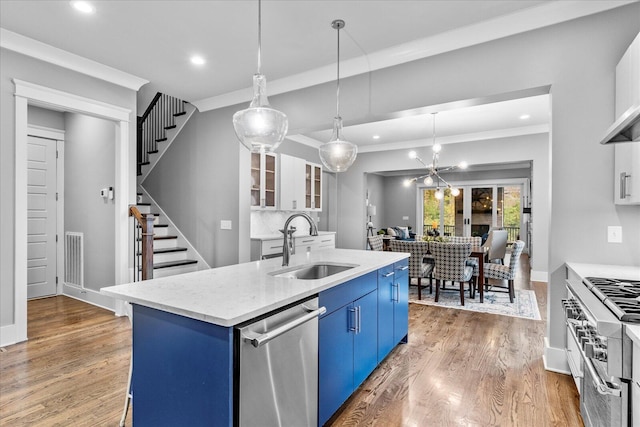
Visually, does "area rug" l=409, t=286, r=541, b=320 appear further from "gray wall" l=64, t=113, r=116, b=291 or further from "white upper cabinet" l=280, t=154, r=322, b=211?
"gray wall" l=64, t=113, r=116, b=291

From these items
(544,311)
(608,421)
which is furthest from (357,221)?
(608,421)

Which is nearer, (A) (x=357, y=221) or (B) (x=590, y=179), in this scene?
(B) (x=590, y=179)

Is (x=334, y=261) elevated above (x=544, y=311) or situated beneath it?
elevated above

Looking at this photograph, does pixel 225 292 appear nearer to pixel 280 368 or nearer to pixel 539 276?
pixel 280 368

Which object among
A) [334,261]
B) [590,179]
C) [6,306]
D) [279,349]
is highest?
[590,179]

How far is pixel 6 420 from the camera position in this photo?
78.7 inches

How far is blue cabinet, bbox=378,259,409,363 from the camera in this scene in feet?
8.54

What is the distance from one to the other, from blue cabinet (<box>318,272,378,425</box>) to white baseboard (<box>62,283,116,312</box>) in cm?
339

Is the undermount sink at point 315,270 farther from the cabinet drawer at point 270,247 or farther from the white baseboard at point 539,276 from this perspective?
the white baseboard at point 539,276

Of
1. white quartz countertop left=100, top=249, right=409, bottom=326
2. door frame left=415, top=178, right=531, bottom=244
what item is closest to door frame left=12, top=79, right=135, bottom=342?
white quartz countertop left=100, top=249, right=409, bottom=326

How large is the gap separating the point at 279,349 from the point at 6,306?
3.22m

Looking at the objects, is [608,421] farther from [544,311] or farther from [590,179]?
[544,311]

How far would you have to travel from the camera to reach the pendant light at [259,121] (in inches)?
79.0

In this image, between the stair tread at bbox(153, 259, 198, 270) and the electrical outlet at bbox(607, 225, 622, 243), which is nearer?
the electrical outlet at bbox(607, 225, 622, 243)
